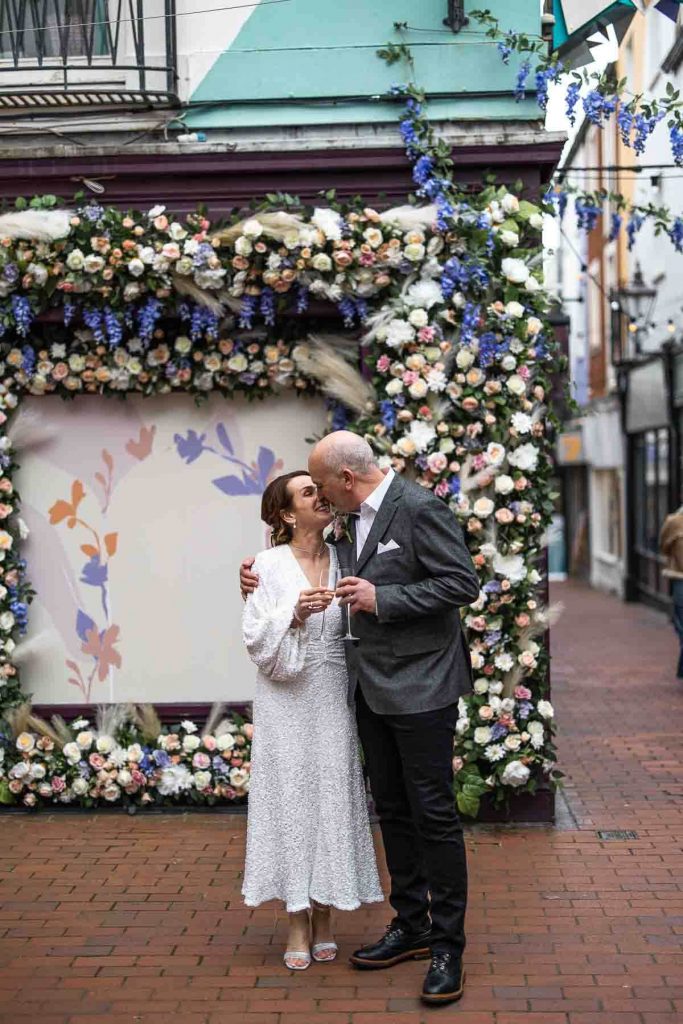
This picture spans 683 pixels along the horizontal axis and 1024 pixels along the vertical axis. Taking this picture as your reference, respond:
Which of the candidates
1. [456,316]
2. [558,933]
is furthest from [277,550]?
[456,316]

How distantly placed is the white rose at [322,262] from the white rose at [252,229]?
1.02ft

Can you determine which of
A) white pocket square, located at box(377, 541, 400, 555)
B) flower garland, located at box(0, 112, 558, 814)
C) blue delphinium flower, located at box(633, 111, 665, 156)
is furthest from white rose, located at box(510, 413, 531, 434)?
white pocket square, located at box(377, 541, 400, 555)

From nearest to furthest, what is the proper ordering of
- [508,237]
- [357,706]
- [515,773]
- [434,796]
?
[434,796] < [357,706] < [508,237] < [515,773]

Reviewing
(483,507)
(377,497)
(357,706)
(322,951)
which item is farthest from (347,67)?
(322,951)

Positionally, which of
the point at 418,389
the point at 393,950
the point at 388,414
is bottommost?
the point at 393,950

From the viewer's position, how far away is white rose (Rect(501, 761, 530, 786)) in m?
7.34

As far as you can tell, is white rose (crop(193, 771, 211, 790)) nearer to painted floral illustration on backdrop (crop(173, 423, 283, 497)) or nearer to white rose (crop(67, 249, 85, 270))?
painted floral illustration on backdrop (crop(173, 423, 283, 497))

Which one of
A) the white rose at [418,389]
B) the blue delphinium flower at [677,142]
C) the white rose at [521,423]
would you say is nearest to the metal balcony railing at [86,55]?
the white rose at [418,389]

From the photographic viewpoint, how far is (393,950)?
5305 mm

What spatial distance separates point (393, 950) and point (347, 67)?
15.4 ft

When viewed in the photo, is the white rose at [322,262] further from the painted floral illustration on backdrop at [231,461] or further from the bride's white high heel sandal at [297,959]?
the bride's white high heel sandal at [297,959]

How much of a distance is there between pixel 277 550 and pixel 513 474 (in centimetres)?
240

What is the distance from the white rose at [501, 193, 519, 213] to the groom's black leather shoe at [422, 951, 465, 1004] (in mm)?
3921

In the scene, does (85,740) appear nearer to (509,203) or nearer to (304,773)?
(304,773)
